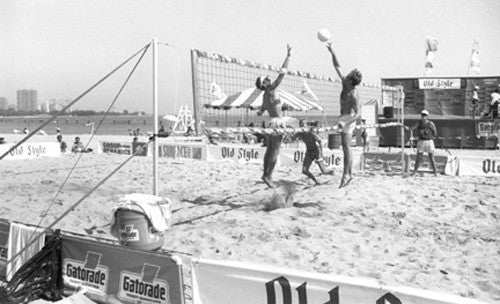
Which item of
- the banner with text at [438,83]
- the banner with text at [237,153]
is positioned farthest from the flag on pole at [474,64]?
the banner with text at [237,153]

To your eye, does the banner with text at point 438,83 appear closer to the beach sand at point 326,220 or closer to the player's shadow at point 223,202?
the beach sand at point 326,220

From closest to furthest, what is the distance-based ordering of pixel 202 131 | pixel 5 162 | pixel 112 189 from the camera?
pixel 202 131
pixel 112 189
pixel 5 162

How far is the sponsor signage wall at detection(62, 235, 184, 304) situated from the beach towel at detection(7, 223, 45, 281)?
1.06 feet

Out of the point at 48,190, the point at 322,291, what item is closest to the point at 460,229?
the point at 322,291

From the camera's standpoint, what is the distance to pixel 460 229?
21.4 feet

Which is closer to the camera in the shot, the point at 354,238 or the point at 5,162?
the point at 354,238

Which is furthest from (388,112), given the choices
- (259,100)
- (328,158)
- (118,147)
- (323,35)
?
(323,35)

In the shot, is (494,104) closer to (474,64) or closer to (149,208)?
(474,64)

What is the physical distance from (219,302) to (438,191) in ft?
19.1

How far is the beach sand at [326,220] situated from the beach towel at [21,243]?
1.61 m

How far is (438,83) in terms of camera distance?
72.9 ft

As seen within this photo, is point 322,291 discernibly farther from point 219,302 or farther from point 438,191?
point 438,191

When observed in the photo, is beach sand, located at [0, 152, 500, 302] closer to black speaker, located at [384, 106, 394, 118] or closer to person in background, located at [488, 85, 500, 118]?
black speaker, located at [384, 106, 394, 118]

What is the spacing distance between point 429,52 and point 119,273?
779 inches
